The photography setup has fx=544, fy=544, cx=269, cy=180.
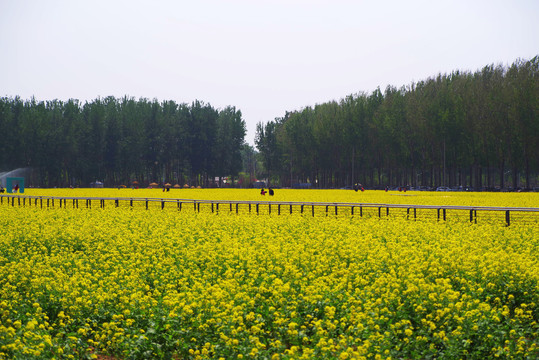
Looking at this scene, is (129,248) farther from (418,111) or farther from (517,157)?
(418,111)

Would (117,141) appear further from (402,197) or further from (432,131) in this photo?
(402,197)

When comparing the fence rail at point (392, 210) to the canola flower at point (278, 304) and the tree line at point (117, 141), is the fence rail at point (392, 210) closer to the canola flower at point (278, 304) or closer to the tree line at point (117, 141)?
the canola flower at point (278, 304)

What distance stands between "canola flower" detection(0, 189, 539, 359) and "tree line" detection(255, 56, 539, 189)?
5688 centimetres

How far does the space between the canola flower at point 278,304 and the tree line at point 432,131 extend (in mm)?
56879

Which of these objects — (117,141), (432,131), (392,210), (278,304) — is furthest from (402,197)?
(117,141)

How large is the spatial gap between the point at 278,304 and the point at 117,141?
10790 cm

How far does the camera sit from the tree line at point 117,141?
108 m

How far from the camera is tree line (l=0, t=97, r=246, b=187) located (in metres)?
108

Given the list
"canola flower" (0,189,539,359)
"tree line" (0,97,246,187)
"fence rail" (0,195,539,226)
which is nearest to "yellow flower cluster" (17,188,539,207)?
"fence rail" (0,195,539,226)

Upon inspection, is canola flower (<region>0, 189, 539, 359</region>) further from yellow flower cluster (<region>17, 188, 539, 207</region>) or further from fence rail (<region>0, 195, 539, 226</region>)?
yellow flower cluster (<region>17, 188, 539, 207</region>)

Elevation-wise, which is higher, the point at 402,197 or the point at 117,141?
the point at 117,141

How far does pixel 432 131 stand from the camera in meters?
76.1

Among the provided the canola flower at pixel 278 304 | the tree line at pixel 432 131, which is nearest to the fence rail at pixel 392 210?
the canola flower at pixel 278 304

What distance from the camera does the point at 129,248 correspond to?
15.9m
